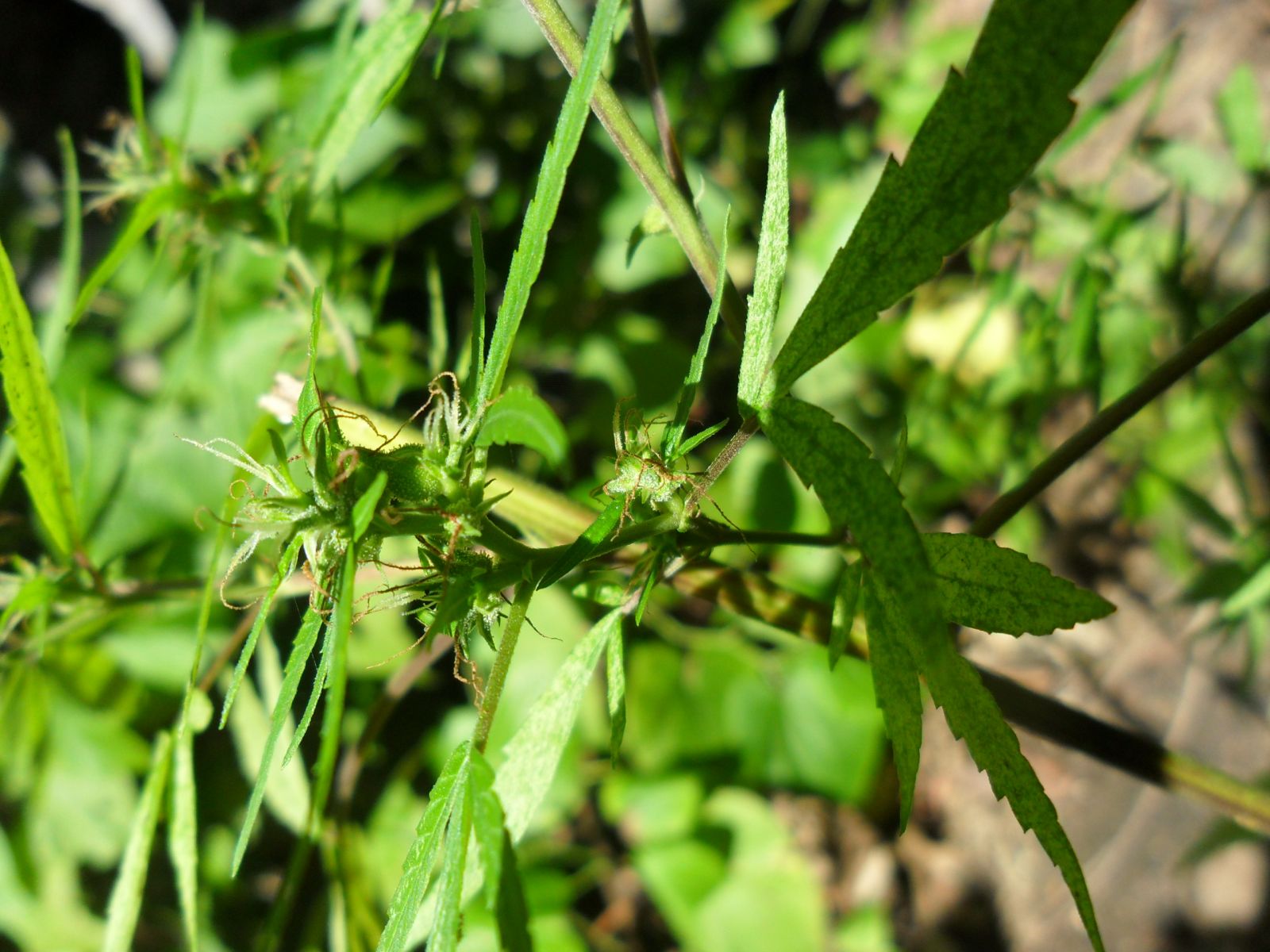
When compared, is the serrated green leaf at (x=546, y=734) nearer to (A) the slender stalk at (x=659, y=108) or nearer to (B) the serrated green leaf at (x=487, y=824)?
(B) the serrated green leaf at (x=487, y=824)

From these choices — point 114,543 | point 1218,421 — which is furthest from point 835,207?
point 114,543

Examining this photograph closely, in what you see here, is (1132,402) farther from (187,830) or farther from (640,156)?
(187,830)

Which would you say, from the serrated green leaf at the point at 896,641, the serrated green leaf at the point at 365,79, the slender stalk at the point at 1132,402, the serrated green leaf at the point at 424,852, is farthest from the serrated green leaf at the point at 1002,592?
the serrated green leaf at the point at 365,79

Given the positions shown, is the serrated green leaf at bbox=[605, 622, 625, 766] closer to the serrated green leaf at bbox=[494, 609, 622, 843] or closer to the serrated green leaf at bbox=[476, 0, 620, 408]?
the serrated green leaf at bbox=[494, 609, 622, 843]

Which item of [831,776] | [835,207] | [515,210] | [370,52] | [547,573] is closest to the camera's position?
[547,573]

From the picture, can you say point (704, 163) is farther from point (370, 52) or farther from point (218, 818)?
point (218, 818)
